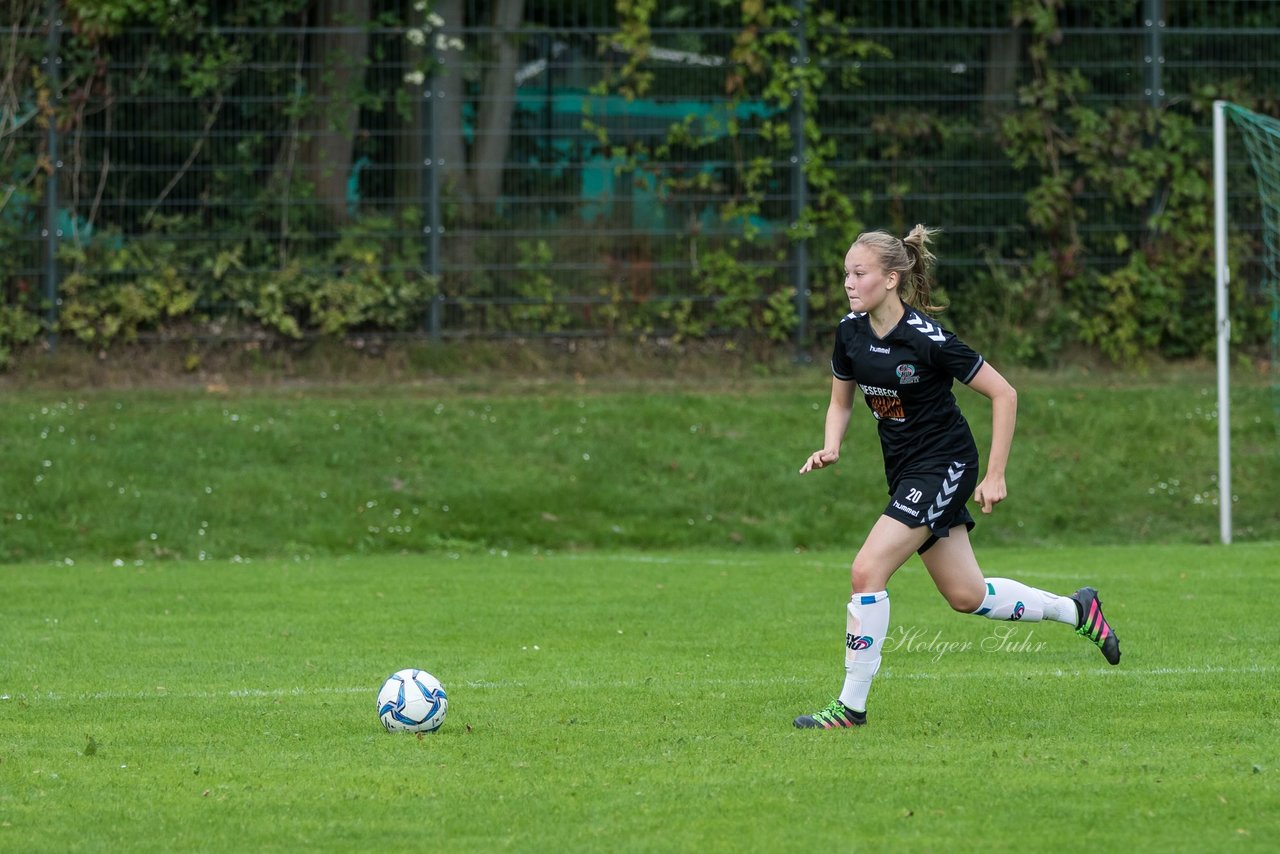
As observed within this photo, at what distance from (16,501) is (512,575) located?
492cm

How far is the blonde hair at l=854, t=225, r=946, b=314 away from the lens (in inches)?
281

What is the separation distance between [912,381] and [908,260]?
0.52 m

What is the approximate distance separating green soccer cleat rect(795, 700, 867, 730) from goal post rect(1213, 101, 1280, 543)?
8691 millimetres

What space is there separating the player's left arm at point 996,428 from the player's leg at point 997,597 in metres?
0.39

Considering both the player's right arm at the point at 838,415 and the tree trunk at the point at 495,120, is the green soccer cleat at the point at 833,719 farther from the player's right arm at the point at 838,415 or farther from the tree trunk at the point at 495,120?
the tree trunk at the point at 495,120

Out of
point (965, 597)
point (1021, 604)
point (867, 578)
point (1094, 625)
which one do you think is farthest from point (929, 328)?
point (1094, 625)

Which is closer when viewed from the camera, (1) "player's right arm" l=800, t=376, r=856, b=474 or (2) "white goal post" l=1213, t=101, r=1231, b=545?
(1) "player's right arm" l=800, t=376, r=856, b=474

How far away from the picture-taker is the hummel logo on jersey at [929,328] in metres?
7.07

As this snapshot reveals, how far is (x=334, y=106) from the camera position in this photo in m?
18.8

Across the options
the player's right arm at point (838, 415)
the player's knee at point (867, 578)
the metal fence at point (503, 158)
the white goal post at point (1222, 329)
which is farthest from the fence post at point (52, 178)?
the player's knee at point (867, 578)

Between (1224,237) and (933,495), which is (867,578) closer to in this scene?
(933,495)

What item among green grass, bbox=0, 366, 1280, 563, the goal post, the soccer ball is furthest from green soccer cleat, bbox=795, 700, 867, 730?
the goal post

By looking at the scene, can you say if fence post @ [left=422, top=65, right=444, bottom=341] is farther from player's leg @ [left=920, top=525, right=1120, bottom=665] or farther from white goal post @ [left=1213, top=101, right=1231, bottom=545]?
player's leg @ [left=920, top=525, right=1120, bottom=665]

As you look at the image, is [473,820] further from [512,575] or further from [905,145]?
[905,145]
